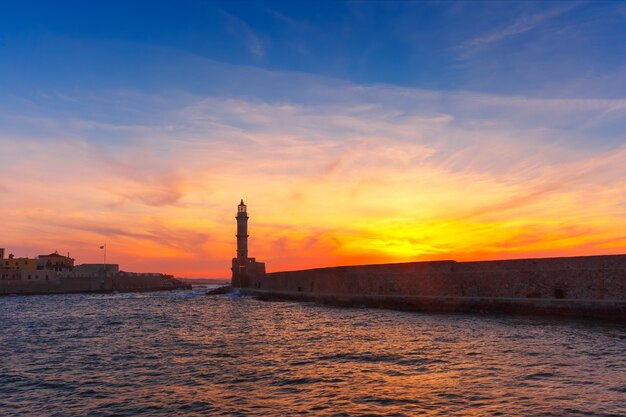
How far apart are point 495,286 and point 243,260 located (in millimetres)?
57881

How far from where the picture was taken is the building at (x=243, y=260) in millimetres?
83000

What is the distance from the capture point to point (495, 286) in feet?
102

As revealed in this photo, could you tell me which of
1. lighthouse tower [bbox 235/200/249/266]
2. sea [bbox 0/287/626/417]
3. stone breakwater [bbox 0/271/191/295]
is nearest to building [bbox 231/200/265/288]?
lighthouse tower [bbox 235/200/249/266]

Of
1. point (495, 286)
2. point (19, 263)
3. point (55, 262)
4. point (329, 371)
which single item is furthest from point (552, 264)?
point (55, 262)

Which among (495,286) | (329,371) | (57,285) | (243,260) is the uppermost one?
(243,260)

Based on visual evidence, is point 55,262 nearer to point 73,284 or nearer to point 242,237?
point 73,284

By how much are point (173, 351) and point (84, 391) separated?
20.8ft

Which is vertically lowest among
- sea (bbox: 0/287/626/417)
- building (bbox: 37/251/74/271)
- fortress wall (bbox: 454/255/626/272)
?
sea (bbox: 0/287/626/417)

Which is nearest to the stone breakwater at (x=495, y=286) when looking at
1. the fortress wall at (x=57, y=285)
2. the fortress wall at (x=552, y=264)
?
the fortress wall at (x=552, y=264)

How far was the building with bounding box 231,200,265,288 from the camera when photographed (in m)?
83.0

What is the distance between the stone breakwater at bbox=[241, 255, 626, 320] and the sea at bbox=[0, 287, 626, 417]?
2556 mm

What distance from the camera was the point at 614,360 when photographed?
47.6ft

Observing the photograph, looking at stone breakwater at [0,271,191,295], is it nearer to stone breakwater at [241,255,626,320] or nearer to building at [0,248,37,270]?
building at [0,248,37,270]

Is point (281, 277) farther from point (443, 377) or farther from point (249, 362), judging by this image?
point (443, 377)
